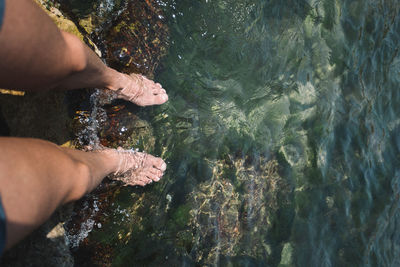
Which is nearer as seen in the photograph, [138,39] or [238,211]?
[138,39]

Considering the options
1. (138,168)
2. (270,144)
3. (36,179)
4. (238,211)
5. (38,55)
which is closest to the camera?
(36,179)

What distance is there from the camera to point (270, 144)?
3.81 m

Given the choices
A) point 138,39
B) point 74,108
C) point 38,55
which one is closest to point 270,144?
point 138,39

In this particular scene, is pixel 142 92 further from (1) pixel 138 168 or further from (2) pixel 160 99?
(1) pixel 138 168

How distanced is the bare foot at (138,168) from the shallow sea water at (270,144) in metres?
0.14

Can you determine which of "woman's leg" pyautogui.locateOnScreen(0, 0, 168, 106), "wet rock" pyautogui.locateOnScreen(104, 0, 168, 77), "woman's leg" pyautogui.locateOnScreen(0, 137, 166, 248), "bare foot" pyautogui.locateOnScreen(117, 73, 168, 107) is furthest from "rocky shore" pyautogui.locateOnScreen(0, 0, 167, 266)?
"woman's leg" pyautogui.locateOnScreen(0, 137, 166, 248)

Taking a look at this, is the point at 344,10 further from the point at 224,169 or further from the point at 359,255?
the point at 359,255

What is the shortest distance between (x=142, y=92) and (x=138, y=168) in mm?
737

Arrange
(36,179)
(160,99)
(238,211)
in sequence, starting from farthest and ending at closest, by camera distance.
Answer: (238,211) → (160,99) → (36,179)

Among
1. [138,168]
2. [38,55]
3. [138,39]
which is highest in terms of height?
[38,55]

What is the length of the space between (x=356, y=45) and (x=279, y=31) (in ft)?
3.93

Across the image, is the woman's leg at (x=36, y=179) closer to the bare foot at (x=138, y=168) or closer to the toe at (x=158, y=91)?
the bare foot at (x=138, y=168)

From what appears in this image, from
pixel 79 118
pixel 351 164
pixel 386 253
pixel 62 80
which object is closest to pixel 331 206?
pixel 351 164

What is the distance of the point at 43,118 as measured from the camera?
113 inches
